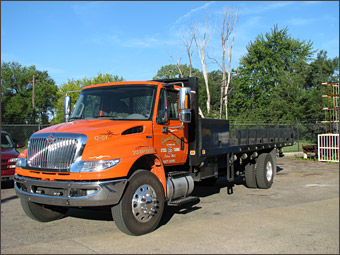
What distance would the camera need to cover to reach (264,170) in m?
10.5

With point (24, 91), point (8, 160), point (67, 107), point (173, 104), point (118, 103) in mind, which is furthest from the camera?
point (24, 91)

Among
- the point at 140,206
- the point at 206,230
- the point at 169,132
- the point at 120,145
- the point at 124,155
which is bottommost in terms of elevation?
the point at 206,230

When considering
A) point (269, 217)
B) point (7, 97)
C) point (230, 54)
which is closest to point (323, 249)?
point (269, 217)

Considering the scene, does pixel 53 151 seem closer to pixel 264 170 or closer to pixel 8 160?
pixel 8 160

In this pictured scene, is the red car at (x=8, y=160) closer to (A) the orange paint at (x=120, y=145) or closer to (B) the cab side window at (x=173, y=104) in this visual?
(A) the orange paint at (x=120, y=145)

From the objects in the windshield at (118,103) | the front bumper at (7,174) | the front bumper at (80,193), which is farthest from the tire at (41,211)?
the front bumper at (7,174)

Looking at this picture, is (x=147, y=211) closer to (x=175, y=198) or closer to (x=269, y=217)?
(x=175, y=198)

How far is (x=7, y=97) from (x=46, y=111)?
7.29 meters

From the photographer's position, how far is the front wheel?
411 inches

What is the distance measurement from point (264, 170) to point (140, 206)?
5.92 metres

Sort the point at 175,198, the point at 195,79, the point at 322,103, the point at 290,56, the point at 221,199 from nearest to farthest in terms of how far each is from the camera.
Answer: the point at 175,198
the point at 195,79
the point at 221,199
the point at 322,103
the point at 290,56

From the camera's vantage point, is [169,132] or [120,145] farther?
[169,132]

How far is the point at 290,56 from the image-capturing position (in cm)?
5356

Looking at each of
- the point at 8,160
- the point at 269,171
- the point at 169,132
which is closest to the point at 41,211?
the point at 169,132
